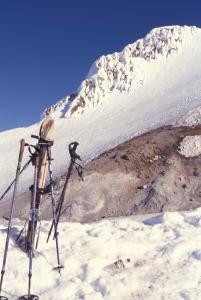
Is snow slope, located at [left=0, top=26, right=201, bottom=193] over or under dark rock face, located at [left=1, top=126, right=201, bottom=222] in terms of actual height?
over

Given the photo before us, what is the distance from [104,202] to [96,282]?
18.7 m

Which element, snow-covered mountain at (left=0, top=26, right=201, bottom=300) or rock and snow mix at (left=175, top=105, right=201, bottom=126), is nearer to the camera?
snow-covered mountain at (left=0, top=26, right=201, bottom=300)

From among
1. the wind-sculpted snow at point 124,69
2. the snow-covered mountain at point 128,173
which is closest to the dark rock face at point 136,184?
the snow-covered mountain at point 128,173

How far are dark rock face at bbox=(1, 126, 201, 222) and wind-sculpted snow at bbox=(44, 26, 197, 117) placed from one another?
31.7 m

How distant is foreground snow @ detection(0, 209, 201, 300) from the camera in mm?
10852

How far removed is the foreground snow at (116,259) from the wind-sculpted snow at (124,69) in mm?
52183

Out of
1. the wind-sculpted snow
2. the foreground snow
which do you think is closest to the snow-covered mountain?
the foreground snow

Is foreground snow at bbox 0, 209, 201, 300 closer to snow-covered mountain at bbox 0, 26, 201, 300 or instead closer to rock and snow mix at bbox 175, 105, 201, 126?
snow-covered mountain at bbox 0, 26, 201, 300

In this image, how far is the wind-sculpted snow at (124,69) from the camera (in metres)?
68.5

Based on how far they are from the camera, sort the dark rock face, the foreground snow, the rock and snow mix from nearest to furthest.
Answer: the foreground snow → the dark rock face → the rock and snow mix

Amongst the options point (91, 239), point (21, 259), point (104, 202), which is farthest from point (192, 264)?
point (104, 202)

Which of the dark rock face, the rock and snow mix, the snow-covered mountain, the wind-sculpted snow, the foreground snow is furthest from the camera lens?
the wind-sculpted snow

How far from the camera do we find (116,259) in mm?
12734

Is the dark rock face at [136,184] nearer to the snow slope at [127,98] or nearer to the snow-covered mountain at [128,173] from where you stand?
the snow-covered mountain at [128,173]
